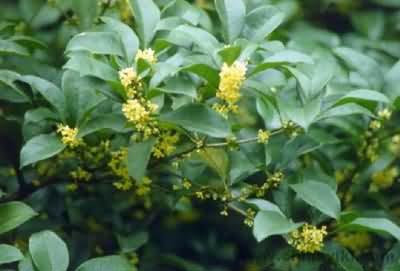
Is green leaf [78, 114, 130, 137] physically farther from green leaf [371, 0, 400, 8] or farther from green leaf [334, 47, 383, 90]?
green leaf [371, 0, 400, 8]

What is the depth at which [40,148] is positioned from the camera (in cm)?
138

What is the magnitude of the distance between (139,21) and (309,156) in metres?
0.49

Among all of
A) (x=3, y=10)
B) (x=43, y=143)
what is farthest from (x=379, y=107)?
(x=3, y=10)

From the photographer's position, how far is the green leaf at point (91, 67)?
1328 mm

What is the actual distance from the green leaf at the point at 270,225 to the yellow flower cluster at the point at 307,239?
0.25 feet

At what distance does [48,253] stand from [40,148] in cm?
16

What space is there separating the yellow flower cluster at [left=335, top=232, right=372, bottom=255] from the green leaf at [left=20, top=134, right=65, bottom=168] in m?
0.65

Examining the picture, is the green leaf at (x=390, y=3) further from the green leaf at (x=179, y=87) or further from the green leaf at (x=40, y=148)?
the green leaf at (x=40, y=148)

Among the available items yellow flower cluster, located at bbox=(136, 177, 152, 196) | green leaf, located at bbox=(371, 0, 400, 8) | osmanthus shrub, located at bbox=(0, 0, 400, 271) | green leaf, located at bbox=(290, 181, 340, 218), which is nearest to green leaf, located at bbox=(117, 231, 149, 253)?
osmanthus shrub, located at bbox=(0, 0, 400, 271)

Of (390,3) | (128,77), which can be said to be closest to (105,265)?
(128,77)

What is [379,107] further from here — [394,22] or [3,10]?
[3,10]

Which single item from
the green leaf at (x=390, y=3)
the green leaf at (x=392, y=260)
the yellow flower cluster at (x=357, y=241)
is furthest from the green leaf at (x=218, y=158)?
the green leaf at (x=390, y=3)

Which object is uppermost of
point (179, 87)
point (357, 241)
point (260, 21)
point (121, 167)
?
point (260, 21)

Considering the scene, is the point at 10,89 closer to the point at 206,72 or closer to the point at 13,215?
the point at 13,215
